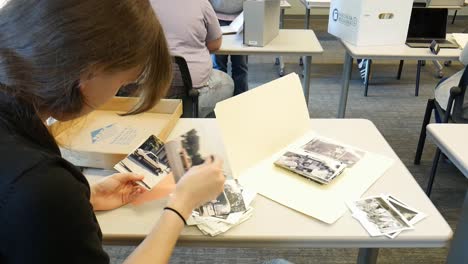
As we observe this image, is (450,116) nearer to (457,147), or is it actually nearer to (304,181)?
(457,147)

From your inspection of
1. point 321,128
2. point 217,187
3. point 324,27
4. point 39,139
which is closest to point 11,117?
point 39,139

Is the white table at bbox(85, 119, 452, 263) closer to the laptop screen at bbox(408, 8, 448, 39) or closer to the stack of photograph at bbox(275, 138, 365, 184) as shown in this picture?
the stack of photograph at bbox(275, 138, 365, 184)

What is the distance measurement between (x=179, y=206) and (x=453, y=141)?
0.86 meters

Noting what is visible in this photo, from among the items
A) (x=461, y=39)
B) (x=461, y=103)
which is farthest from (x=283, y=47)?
(x=461, y=39)

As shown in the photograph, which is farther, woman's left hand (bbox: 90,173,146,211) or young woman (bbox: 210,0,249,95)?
young woman (bbox: 210,0,249,95)

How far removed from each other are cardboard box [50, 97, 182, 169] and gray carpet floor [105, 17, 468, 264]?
0.67 metres

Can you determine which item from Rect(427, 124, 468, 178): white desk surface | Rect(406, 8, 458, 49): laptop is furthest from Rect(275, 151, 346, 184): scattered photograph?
Rect(406, 8, 458, 49): laptop

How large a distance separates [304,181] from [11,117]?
688 mm

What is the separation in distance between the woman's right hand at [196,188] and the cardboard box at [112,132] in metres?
0.27

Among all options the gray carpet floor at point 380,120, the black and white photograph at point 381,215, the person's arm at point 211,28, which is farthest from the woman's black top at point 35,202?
the person's arm at point 211,28

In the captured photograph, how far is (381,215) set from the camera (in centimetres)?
96

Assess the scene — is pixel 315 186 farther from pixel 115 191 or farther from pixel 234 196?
pixel 115 191

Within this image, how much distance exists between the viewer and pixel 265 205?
1001mm

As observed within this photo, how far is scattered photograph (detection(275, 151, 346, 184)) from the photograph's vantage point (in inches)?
42.0
